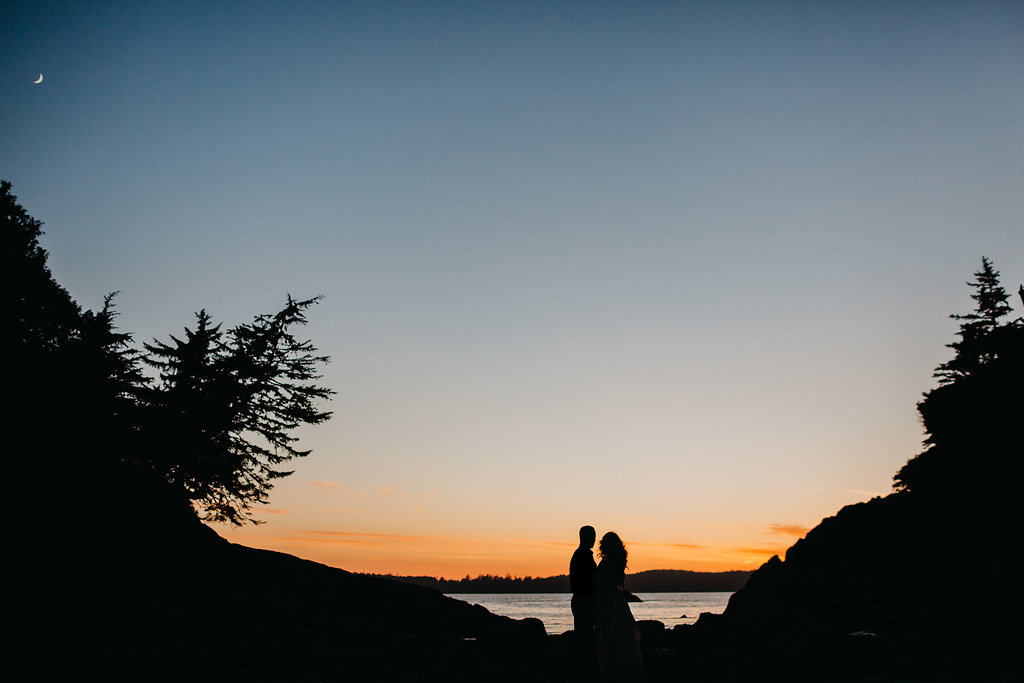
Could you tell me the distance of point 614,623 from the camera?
31.3 ft

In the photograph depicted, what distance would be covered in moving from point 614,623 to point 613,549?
1112 millimetres

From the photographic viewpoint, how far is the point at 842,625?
21.8m

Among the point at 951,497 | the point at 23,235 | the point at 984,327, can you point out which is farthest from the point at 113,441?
the point at 984,327

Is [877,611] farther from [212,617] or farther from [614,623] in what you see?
[212,617]

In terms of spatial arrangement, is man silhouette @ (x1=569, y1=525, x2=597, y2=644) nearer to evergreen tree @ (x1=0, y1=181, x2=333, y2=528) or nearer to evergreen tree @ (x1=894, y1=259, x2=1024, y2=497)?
evergreen tree @ (x1=0, y1=181, x2=333, y2=528)

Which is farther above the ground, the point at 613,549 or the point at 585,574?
the point at 613,549

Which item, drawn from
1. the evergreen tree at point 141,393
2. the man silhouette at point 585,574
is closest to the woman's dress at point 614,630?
the man silhouette at point 585,574

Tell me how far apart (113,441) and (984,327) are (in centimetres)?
5541

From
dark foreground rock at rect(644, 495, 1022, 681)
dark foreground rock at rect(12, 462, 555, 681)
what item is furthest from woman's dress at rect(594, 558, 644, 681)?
dark foreground rock at rect(644, 495, 1022, 681)

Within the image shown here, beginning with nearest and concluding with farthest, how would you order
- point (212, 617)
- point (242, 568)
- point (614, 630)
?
1. point (614, 630)
2. point (212, 617)
3. point (242, 568)

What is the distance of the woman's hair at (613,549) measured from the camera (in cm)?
951

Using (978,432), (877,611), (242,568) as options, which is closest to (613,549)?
(242,568)

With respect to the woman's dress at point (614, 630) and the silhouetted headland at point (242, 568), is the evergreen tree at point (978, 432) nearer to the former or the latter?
the silhouetted headland at point (242, 568)

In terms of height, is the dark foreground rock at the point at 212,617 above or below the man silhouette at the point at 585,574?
below
